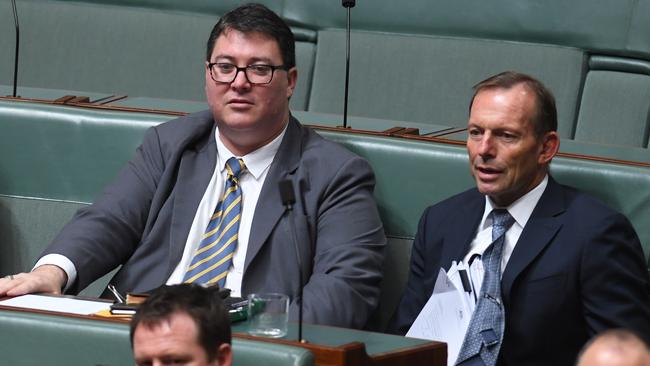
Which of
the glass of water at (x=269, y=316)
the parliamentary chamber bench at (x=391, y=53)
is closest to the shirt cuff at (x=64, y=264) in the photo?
the glass of water at (x=269, y=316)

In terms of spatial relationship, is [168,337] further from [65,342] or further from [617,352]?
[617,352]

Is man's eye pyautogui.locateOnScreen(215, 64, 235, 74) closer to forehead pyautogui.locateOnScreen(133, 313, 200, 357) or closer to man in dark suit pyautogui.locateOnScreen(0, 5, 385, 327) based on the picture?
man in dark suit pyautogui.locateOnScreen(0, 5, 385, 327)

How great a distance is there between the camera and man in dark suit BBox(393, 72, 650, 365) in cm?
189

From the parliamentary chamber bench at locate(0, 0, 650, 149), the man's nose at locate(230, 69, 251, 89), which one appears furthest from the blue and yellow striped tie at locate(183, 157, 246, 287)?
the parliamentary chamber bench at locate(0, 0, 650, 149)

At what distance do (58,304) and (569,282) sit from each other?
0.74m

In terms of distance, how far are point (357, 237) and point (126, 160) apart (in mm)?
539

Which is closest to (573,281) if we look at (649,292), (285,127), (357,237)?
(649,292)

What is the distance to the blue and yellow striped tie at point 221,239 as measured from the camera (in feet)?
6.86

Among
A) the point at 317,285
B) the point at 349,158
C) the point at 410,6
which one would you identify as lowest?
the point at 317,285

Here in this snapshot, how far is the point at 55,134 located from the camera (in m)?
2.40

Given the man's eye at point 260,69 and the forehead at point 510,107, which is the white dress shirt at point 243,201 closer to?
the man's eye at point 260,69

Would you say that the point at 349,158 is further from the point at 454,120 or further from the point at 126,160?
the point at 454,120

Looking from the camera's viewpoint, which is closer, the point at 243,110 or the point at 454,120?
the point at 243,110

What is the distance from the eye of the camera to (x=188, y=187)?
2.16m
